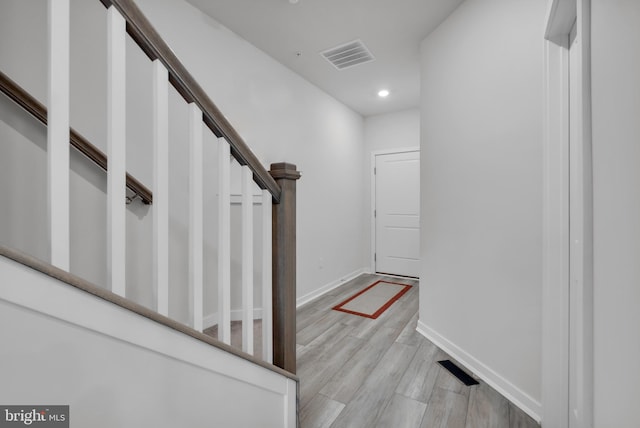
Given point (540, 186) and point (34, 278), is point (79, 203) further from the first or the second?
point (540, 186)

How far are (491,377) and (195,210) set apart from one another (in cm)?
199

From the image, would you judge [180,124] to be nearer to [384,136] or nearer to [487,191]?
[487,191]

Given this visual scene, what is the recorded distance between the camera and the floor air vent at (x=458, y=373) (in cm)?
188

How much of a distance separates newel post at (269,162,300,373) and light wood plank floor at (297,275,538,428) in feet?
1.81

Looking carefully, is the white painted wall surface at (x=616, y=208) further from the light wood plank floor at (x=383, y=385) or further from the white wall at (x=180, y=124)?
the white wall at (x=180, y=124)

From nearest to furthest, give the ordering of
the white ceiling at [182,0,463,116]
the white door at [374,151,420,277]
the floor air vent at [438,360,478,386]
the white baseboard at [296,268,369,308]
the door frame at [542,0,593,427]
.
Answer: the door frame at [542,0,593,427] → the floor air vent at [438,360,478,386] → the white ceiling at [182,0,463,116] → the white baseboard at [296,268,369,308] → the white door at [374,151,420,277]

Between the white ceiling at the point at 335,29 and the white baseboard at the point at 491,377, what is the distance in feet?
8.35

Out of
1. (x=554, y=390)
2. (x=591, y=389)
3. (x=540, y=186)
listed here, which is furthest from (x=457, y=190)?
(x=591, y=389)

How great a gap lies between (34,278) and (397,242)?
4533 mm

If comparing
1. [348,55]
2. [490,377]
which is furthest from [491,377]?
[348,55]

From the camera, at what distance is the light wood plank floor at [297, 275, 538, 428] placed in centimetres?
155

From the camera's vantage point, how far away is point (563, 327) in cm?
140

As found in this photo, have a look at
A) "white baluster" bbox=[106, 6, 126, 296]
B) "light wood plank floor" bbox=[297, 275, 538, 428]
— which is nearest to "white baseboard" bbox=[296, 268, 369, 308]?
"light wood plank floor" bbox=[297, 275, 538, 428]

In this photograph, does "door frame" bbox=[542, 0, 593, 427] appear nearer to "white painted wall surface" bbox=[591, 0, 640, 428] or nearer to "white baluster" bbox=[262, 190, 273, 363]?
"white painted wall surface" bbox=[591, 0, 640, 428]
